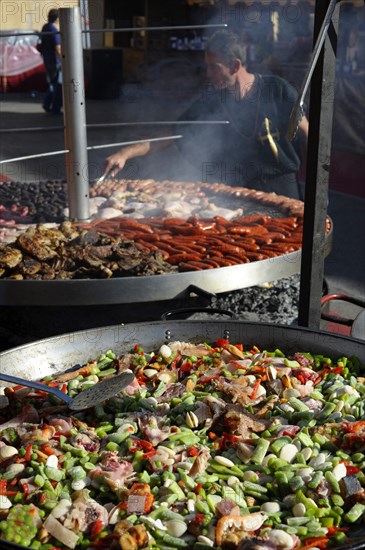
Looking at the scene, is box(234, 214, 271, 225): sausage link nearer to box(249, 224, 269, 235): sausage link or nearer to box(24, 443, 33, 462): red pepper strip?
box(249, 224, 269, 235): sausage link

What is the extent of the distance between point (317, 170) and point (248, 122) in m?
3.45

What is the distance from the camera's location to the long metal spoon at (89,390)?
2.21m

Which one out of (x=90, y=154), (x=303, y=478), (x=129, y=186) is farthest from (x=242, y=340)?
(x=90, y=154)

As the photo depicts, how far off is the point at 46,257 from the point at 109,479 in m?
2.25

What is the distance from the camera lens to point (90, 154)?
13.5m

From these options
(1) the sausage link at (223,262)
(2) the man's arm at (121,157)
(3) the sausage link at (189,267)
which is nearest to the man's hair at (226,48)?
(2) the man's arm at (121,157)

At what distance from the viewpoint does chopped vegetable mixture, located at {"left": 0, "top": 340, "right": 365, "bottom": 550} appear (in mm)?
1755

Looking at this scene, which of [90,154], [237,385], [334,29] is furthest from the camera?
[90,154]

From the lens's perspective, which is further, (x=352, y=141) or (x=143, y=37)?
(x=143, y=37)

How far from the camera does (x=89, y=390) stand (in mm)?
2307

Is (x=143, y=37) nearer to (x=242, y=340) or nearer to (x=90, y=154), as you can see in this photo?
(x=90, y=154)

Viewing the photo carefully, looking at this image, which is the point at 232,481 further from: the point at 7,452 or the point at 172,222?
the point at 172,222

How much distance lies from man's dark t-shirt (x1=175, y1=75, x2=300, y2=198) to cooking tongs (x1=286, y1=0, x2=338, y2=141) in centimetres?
343

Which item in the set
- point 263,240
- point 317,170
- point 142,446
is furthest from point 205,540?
point 263,240
